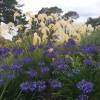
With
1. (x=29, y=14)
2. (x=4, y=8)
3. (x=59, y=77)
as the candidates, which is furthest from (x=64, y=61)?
(x=4, y=8)

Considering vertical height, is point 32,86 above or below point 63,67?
below

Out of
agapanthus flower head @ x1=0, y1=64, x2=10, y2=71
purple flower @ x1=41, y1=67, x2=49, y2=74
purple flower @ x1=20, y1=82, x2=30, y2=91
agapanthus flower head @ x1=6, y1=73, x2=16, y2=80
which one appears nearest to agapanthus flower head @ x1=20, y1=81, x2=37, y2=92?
purple flower @ x1=20, y1=82, x2=30, y2=91

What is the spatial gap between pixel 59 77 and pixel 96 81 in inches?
24.4

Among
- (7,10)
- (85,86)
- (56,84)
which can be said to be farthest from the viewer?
(7,10)

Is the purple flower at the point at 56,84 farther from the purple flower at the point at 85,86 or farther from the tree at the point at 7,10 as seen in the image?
the tree at the point at 7,10

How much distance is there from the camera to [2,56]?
693 cm

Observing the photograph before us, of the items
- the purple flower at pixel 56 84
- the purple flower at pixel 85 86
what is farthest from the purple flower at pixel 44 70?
the purple flower at pixel 85 86

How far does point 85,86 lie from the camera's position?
5445mm

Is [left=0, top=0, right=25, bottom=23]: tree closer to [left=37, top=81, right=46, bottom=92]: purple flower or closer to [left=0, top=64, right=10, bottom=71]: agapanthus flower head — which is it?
[left=0, top=64, right=10, bottom=71]: agapanthus flower head

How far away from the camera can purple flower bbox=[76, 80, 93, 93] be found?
5441 millimetres

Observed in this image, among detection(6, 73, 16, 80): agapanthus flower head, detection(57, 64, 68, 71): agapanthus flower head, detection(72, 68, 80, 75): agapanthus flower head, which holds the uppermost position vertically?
detection(57, 64, 68, 71): agapanthus flower head

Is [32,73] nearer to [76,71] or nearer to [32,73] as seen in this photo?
[32,73]

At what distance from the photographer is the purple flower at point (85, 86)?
17.9 ft

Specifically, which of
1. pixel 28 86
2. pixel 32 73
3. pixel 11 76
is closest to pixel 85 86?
pixel 28 86
